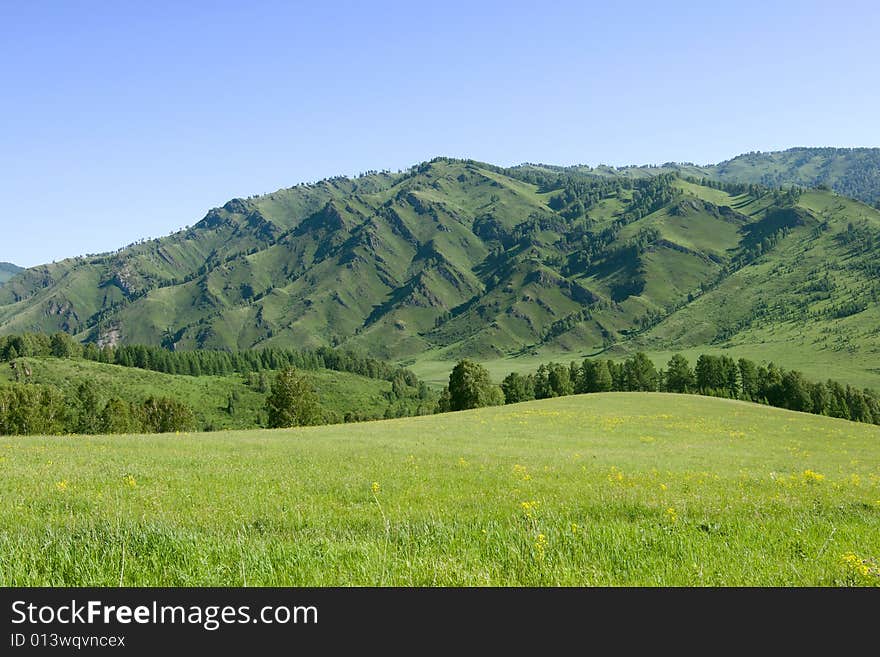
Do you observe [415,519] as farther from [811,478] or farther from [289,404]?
[289,404]

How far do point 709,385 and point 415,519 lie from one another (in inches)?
5902

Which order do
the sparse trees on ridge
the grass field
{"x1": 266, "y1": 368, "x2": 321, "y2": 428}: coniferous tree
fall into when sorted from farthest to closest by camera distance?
the sparse trees on ridge < {"x1": 266, "y1": 368, "x2": 321, "y2": 428}: coniferous tree < the grass field

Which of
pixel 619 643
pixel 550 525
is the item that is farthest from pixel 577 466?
pixel 619 643

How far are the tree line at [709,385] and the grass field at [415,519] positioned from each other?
3621 inches

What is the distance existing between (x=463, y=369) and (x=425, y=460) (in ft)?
258

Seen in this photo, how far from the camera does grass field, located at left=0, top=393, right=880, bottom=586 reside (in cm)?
724

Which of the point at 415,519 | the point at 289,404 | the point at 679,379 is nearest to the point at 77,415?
the point at 289,404

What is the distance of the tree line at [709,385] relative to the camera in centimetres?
12812

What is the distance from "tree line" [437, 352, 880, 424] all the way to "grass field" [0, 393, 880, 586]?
302ft

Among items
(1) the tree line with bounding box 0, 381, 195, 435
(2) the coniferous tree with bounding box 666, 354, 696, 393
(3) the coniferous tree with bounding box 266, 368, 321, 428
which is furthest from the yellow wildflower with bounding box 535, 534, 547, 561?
(2) the coniferous tree with bounding box 666, 354, 696, 393

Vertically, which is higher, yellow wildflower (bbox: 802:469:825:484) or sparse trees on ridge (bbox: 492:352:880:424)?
yellow wildflower (bbox: 802:469:825:484)

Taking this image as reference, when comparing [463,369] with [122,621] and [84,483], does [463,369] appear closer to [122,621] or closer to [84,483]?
[84,483]

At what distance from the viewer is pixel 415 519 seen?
11359 millimetres

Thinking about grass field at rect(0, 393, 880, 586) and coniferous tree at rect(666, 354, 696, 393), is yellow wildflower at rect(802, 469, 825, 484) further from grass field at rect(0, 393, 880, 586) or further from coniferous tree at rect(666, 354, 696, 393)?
coniferous tree at rect(666, 354, 696, 393)
